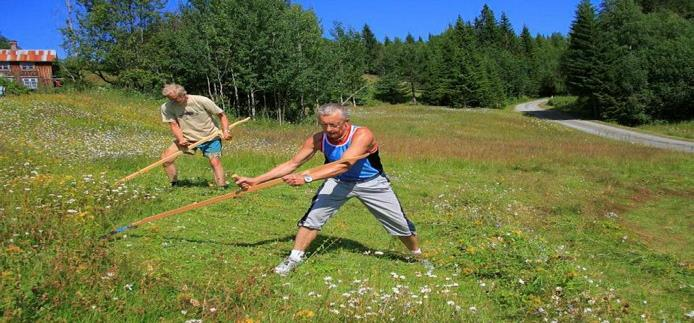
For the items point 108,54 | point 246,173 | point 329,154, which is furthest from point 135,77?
point 329,154

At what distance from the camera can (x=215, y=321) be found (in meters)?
4.16

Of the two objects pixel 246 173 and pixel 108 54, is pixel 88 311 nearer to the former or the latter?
pixel 246 173

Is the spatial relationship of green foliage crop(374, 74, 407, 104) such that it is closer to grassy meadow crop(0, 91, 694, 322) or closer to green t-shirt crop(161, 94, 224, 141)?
grassy meadow crop(0, 91, 694, 322)

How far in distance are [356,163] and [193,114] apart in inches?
184

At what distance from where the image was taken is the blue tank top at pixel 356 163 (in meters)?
6.08

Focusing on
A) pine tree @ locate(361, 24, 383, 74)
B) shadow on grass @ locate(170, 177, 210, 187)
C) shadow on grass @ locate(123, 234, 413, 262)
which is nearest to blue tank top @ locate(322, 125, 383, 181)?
shadow on grass @ locate(123, 234, 413, 262)

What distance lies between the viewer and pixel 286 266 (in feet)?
19.4

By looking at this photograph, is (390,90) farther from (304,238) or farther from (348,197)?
(304,238)

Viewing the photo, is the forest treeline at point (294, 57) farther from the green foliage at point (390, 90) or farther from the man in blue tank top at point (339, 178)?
→ the man in blue tank top at point (339, 178)

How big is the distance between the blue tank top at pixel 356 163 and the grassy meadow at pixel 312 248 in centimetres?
98

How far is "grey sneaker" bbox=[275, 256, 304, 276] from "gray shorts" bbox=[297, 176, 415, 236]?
43 centimetres

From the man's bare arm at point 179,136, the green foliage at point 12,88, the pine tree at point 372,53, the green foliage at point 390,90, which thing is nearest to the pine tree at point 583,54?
the green foliage at point 390,90

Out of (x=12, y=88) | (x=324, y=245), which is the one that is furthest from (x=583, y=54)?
(x=324, y=245)

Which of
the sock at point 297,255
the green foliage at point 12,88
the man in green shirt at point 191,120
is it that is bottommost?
the sock at point 297,255
